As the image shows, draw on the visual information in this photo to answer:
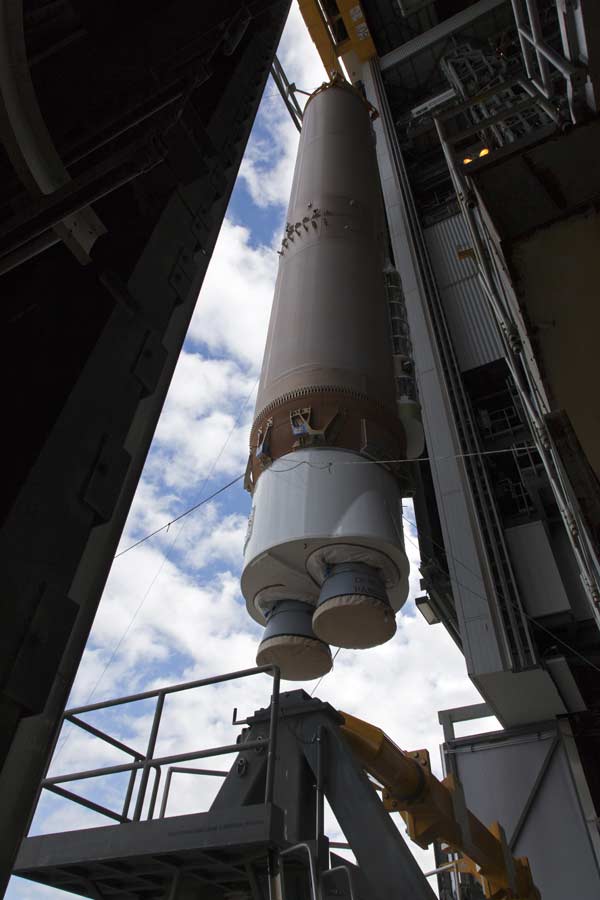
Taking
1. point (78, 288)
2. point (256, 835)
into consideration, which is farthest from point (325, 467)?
point (78, 288)

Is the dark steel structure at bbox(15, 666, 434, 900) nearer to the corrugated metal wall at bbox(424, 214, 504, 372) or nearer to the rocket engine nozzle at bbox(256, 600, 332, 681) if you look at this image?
the rocket engine nozzle at bbox(256, 600, 332, 681)

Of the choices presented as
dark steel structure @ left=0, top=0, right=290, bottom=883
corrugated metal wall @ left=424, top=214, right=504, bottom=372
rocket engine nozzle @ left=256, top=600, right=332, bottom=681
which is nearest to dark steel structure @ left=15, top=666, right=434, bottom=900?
rocket engine nozzle @ left=256, top=600, right=332, bottom=681

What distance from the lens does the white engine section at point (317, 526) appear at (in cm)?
562

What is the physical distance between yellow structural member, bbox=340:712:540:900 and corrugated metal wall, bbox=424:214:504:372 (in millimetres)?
9184

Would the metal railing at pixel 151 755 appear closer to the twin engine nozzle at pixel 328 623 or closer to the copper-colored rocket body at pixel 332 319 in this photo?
the twin engine nozzle at pixel 328 623

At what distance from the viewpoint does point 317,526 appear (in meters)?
5.60

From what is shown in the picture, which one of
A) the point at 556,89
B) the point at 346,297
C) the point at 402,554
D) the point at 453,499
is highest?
the point at 453,499

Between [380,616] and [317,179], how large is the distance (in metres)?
6.82

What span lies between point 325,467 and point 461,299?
33.9ft

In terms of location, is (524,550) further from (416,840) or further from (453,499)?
(416,840)

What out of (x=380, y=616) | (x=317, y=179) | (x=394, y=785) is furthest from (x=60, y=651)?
(x=317, y=179)

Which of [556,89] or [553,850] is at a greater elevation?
[556,89]

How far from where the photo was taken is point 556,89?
14.5ft

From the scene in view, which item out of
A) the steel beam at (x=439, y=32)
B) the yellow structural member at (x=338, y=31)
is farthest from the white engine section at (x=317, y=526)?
the steel beam at (x=439, y=32)
